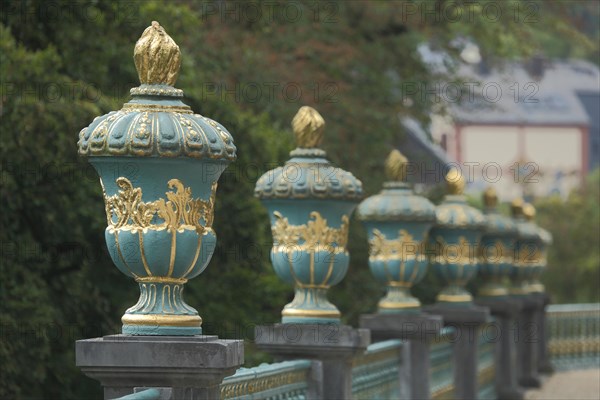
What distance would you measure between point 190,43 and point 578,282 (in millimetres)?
25014

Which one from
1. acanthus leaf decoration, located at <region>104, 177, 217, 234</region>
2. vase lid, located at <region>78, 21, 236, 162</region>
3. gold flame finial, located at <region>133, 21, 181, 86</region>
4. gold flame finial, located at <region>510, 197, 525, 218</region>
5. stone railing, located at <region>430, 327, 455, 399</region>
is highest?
gold flame finial, located at <region>133, 21, 181, 86</region>

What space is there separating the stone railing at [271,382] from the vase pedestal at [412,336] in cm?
328

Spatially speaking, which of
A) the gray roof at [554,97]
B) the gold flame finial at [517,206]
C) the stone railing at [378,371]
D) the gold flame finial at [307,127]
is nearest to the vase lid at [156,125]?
the gold flame finial at [307,127]

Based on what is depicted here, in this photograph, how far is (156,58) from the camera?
7.61 metres

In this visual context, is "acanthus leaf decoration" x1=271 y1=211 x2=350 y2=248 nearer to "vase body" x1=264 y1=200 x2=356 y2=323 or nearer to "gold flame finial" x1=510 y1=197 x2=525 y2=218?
"vase body" x1=264 y1=200 x2=356 y2=323

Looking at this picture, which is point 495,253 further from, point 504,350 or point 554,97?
point 554,97

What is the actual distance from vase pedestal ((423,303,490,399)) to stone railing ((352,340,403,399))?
114 inches

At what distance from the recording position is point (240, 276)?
16.5m

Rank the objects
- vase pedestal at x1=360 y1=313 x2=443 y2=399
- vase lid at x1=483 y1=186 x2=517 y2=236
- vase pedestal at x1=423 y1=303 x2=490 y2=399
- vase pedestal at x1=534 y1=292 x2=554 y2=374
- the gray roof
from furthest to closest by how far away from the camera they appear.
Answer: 1. the gray roof
2. vase pedestal at x1=534 y1=292 x2=554 y2=374
3. vase lid at x1=483 y1=186 x2=517 y2=236
4. vase pedestal at x1=423 y1=303 x2=490 y2=399
5. vase pedestal at x1=360 y1=313 x2=443 y2=399

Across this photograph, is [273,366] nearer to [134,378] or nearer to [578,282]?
[134,378]

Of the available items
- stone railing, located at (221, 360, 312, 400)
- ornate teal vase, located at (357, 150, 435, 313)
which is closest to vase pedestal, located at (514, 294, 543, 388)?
ornate teal vase, located at (357, 150, 435, 313)

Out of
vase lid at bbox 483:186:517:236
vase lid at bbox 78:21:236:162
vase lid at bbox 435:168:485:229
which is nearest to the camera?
vase lid at bbox 78:21:236:162

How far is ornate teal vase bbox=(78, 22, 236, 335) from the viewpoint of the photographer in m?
7.32

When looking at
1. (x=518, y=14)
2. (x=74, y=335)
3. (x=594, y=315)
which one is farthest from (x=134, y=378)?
(x=594, y=315)
